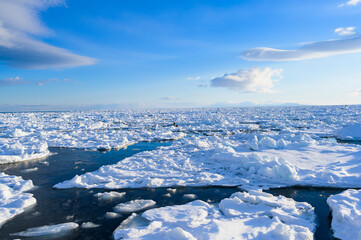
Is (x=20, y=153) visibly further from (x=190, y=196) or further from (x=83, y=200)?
(x=190, y=196)

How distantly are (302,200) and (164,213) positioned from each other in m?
3.58

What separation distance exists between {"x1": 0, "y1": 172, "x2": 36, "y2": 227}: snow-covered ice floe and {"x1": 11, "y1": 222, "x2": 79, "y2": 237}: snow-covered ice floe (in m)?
0.92

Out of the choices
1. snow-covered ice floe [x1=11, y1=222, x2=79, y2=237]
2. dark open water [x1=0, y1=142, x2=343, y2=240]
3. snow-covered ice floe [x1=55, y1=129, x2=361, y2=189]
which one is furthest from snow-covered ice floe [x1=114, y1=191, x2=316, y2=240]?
snow-covered ice floe [x1=55, y1=129, x2=361, y2=189]

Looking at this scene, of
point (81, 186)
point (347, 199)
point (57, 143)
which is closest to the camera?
point (347, 199)

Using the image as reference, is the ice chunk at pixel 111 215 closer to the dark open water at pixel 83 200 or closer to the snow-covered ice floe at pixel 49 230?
the dark open water at pixel 83 200

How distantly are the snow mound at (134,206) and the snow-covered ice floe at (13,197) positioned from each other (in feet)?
7.50

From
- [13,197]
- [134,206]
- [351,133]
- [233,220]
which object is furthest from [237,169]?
[351,133]

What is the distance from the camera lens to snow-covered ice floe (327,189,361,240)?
4.31 metres

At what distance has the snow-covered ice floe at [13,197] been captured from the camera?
538 cm

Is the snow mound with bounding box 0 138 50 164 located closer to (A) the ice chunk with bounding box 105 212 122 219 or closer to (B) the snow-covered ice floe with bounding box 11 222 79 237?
(B) the snow-covered ice floe with bounding box 11 222 79 237

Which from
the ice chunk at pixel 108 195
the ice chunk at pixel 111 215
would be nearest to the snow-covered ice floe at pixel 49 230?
the ice chunk at pixel 111 215

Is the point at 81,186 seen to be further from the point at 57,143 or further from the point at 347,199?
the point at 57,143

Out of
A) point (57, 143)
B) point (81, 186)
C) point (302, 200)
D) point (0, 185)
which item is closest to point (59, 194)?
point (81, 186)

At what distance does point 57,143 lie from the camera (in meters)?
14.6
